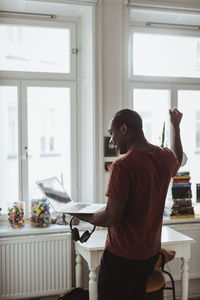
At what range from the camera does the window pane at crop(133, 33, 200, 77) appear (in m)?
3.18

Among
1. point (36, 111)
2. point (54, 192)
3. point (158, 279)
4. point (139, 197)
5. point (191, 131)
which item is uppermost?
point (36, 111)

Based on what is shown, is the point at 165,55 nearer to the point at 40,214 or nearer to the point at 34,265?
the point at 40,214

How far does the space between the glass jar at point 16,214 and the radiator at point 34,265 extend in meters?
0.12

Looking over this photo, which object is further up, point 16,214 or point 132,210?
point 132,210

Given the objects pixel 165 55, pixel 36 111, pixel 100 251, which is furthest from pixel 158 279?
pixel 165 55

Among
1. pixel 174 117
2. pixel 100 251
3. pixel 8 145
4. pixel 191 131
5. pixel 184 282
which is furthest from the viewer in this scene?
pixel 191 131

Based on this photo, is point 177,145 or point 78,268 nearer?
point 177,145

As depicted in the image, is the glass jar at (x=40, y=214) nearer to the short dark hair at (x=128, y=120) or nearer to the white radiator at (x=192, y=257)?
the white radiator at (x=192, y=257)

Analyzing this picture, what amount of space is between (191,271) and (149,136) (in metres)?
1.22

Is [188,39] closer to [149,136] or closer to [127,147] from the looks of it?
[149,136]

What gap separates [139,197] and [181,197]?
A: 1.48 meters

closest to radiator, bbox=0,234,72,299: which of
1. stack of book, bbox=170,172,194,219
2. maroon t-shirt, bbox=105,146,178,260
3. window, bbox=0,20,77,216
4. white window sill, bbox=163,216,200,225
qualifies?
window, bbox=0,20,77,216

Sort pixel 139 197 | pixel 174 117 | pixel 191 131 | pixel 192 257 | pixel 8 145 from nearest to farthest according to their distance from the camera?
pixel 139 197, pixel 174 117, pixel 8 145, pixel 192 257, pixel 191 131

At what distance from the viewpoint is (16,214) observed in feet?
9.14
